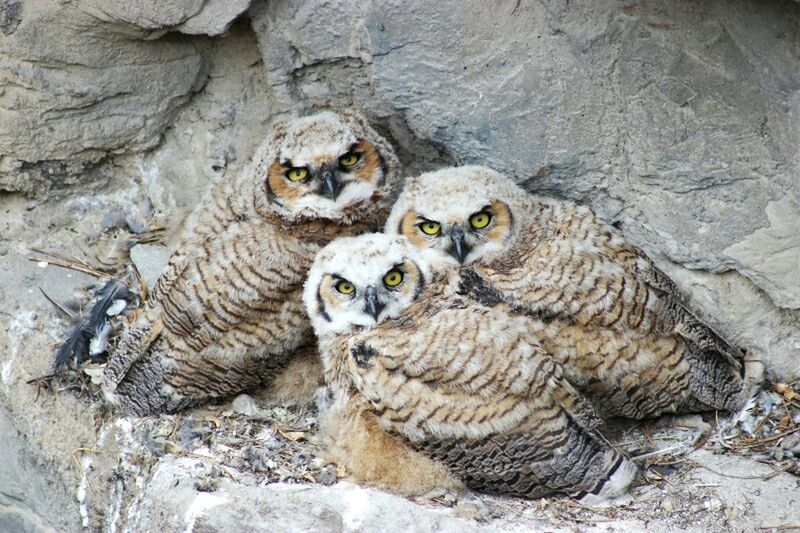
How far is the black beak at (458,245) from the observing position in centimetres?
395

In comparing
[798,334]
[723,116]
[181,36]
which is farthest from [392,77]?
[798,334]

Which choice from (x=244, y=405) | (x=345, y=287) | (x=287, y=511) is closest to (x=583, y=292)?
(x=345, y=287)

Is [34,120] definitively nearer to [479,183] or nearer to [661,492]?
[479,183]

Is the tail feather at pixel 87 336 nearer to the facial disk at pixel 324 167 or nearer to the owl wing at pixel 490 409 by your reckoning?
the facial disk at pixel 324 167

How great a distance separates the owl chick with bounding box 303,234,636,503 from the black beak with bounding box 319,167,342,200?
448mm

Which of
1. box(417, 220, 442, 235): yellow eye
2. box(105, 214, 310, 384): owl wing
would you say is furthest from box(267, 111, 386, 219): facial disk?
box(417, 220, 442, 235): yellow eye

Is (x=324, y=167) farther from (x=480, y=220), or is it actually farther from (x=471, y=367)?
(x=471, y=367)

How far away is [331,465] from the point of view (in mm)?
3809

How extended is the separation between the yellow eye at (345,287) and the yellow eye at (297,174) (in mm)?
508

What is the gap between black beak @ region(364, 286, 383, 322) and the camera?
12.6 feet

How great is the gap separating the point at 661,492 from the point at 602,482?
0.71 feet

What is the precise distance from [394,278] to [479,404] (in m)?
0.59

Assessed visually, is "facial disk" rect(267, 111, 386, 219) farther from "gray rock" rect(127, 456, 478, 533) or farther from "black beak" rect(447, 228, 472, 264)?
"gray rock" rect(127, 456, 478, 533)

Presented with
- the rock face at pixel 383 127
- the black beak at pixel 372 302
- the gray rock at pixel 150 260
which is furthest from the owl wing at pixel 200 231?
the black beak at pixel 372 302
